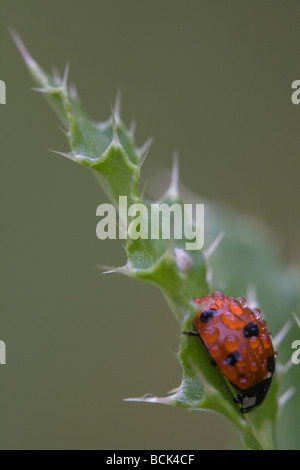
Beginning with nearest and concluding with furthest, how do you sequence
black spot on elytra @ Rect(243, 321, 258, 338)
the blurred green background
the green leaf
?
the green leaf < black spot on elytra @ Rect(243, 321, 258, 338) < the blurred green background

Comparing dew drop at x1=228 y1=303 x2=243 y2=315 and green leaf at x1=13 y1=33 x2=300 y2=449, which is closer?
green leaf at x1=13 y1=33 x2=300 y2=449

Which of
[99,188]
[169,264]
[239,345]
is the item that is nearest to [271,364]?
[239,345]

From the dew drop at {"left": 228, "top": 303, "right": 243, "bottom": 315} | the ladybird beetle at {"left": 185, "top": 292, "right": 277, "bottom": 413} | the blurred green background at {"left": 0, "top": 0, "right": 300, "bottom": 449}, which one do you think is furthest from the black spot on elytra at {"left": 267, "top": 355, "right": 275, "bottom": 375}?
the blurred green background at {"left": 0, "top": 0, "right": 300, "bottom": 449}

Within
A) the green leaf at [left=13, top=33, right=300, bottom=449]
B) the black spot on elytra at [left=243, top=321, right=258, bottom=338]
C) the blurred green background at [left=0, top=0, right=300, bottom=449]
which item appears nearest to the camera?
the green leaf at [left=13, top=33, right=300, bottom=449]

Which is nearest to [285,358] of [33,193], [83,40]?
[33,193]

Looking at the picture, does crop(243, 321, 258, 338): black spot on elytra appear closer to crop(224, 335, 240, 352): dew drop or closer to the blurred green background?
crop(224, 335, 240, 352): dew drop

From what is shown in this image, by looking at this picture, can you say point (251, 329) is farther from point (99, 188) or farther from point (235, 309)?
point (99, 188)

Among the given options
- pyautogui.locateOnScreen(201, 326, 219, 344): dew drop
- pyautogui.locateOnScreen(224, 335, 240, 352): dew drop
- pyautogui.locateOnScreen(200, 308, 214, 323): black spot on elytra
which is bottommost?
pyautogui.locateOnScreen(224, 335, 240, 352): dew drop

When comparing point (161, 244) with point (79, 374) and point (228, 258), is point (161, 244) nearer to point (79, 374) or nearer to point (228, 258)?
point (228, 258)

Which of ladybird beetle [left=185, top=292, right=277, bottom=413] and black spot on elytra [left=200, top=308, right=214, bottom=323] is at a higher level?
black spot on elytra [left=200, top=308, right=214, bottom=323]
